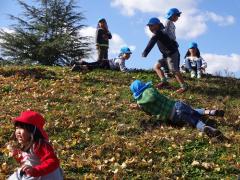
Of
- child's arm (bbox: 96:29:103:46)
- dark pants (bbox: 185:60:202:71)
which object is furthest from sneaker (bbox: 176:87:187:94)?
child's arm (bbox: 96:29:103:46)

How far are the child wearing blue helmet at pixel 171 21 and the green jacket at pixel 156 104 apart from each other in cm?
357

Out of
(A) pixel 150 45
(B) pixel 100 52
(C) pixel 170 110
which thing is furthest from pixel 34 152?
(B) pixel 100 52

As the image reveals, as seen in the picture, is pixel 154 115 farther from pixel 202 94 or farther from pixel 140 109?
pixel 202 94

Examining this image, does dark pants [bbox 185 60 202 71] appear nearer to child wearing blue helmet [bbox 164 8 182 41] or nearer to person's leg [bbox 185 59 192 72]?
person's leg [bbox 185 59 192 72]

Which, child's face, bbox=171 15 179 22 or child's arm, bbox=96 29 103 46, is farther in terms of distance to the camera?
child's arm, bbox=96 29 103 46

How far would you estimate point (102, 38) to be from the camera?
1766 cm

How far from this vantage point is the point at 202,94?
13453 mm

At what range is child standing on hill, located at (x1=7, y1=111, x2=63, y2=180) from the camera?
594 cm

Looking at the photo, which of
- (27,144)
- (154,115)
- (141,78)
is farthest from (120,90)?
(27,144)

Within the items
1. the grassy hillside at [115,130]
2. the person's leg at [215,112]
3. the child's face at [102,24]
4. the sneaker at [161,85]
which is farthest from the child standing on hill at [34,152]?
the child's face at [102,24]

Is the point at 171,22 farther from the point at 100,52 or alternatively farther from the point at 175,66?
the point at 100,52

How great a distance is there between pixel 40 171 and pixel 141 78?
974 centimetres

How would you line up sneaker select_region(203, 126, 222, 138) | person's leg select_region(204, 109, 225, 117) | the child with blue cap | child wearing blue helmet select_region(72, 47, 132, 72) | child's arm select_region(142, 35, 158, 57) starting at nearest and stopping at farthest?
→ sneaker select_region(203, 126, 222, 138)
the child with blue cap
person's leg select_region(204, 109, 225, 117)
child's arm select_region(142, 35, 158, 57)
child wearing blue helmet select_region(72, 47, 132, 72)

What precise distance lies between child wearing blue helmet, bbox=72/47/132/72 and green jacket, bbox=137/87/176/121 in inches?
226
